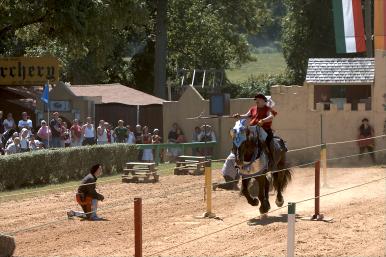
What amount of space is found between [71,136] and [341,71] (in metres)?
10.6

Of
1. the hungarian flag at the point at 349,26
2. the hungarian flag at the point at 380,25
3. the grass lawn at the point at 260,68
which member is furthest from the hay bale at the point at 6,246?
the grass lawn at the point at 260,68

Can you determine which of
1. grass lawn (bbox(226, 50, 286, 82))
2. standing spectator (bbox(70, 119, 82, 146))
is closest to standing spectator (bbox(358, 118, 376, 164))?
standing spectator (bbox(70, 119, 82, 146))

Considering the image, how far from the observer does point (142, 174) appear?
2820 cm

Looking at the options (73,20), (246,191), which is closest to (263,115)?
(246,191)

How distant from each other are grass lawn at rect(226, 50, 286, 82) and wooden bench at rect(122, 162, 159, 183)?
64.2 metres

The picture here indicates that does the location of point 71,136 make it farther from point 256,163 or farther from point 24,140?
point 256,163

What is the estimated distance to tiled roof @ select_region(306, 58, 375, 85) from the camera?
3612 centimetres

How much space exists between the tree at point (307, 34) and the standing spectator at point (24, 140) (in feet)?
108

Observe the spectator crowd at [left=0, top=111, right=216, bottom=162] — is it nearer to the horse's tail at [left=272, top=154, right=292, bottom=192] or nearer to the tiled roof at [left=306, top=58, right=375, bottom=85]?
the tiled roof at [left=306, top=58, right=375, bottom=85]

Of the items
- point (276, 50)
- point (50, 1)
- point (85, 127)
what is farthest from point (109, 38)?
point (276, 50)

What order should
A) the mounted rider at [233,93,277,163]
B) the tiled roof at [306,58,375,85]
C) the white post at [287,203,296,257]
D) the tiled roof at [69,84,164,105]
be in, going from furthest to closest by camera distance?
the tiled roof at [69,84,164,105], the tiled roof at [306,58,375,85], the mounted rider at [233,93,277,163], the white post at [287,203,296,257]

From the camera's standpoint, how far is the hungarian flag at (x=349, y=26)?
120 ft

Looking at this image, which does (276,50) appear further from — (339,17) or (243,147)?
(243,147)

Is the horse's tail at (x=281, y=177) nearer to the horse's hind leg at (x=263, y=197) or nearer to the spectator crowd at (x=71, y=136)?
the horse's hind leg at (x=263, y=197)
